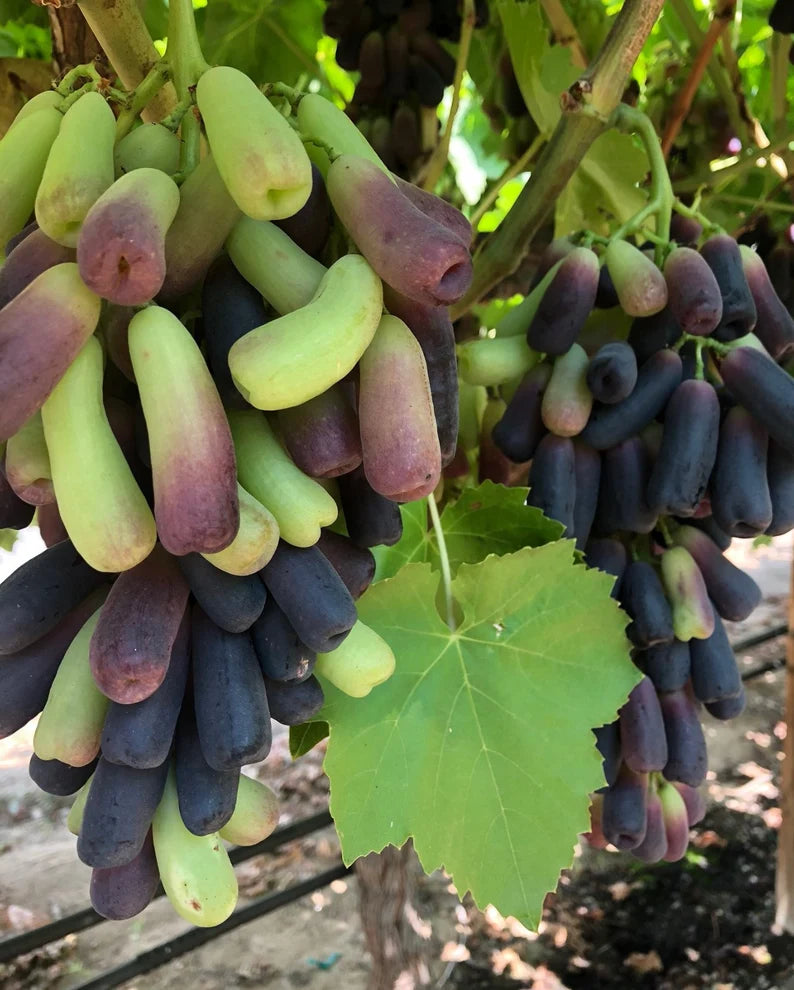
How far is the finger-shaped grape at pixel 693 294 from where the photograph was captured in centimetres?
69

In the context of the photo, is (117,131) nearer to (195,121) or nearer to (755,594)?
(195,121)

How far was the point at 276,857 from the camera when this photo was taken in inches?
103

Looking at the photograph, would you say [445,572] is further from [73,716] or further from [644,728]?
[73,716]

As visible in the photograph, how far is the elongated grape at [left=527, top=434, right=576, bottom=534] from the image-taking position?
756mm

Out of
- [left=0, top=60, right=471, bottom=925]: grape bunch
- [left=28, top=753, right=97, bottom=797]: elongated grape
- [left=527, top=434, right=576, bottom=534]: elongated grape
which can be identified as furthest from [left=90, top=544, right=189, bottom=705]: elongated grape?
[left=527, top=434, right=576, bottom=534]: elongated grape

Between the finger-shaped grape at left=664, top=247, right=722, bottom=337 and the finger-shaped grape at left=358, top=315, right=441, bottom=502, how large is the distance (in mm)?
348

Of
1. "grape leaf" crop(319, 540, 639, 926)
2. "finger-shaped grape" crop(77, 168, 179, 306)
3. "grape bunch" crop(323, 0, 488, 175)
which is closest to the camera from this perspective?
"finger-shaped grape" crop(77, 168, 179, 306)

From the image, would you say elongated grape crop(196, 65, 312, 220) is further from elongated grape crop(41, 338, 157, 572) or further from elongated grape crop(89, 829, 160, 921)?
elongated grape crop(89, 829, 160, 921)

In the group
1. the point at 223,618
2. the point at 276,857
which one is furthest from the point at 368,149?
the point at 276,857

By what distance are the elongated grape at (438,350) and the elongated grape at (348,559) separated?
0.09 meters

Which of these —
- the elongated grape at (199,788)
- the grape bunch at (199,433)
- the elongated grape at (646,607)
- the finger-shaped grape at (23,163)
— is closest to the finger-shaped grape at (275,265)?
the grape bunch at (199,433)

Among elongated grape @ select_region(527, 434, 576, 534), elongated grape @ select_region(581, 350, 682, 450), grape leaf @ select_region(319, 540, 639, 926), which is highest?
elongated grape @ select_region(581, 350, 682, 450)

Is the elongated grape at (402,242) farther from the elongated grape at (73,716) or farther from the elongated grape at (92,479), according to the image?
the elongated grape at (73,716)

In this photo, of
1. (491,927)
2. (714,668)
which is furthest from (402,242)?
(491,927)
